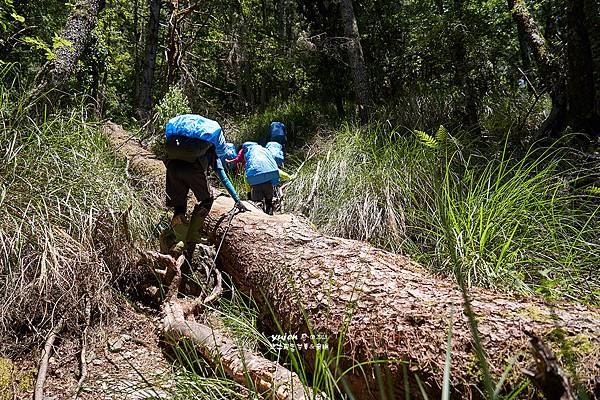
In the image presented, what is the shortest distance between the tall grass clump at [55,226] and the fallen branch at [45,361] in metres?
0.05

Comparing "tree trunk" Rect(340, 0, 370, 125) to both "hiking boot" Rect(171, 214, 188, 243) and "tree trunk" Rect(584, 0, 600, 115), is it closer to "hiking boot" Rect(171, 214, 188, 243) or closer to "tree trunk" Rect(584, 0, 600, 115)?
"tree trunk" Rect(584, 0, 600, 115)

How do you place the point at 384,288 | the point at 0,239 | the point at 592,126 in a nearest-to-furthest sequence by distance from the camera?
the point at 384,288
the point at 0,239
the point at 592,126

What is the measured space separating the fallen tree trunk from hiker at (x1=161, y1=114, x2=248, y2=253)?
1.08 meters

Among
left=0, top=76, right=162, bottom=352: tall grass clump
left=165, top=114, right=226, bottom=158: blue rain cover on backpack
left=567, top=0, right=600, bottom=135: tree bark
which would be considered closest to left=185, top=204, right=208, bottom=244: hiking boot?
left=0, top=76, right=162, bottom=352: tall grass clump

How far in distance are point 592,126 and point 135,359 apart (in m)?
4.94

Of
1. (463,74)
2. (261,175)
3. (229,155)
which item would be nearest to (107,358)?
(261,175)

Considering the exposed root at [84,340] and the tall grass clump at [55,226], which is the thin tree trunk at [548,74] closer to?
the tall grass clump at [55,226]

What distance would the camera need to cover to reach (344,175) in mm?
4957

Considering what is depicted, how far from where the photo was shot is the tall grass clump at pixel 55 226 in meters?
2.90

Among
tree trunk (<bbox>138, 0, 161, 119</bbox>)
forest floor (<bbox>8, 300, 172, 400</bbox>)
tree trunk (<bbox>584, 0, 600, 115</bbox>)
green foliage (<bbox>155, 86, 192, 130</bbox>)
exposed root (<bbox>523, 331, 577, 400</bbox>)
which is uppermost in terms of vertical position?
tree trunk (<bbox>138, 0, 161, 119</bbox>)

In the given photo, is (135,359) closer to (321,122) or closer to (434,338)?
(434,338)

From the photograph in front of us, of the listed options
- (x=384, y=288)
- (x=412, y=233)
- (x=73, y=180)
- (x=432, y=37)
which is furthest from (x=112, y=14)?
(x=384, y=288)

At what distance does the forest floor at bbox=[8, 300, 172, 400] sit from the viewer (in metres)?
Answer: 2.64

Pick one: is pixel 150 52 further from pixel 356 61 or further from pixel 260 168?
pixel 260 168
